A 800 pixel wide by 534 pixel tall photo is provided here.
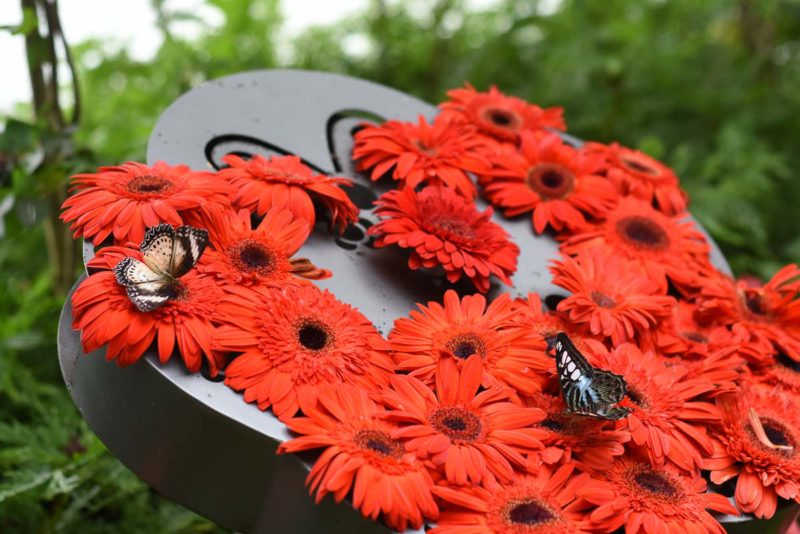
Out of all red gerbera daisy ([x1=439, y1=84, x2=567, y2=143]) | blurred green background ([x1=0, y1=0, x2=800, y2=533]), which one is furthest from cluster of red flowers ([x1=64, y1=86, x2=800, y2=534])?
blurred green background ([x1=0, y1=0, x2=800, y2=533])

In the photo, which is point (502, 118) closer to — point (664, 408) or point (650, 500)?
point (664, 408)

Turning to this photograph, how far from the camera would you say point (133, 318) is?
992 millimetres

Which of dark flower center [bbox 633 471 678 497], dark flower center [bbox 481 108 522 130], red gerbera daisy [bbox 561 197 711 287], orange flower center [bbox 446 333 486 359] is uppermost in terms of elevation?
dark flower center [bbox 481 108 522 130]

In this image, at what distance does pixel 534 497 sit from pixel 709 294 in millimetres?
543

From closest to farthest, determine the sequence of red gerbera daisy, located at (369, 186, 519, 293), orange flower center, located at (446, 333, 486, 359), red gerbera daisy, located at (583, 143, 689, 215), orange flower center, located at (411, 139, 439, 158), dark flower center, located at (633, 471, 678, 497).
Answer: dark flower center, located at (633, 471, 678, 497) < orange flower center, located at (446, 333, 486, 359) < red gerbera daisy, located at (369, 186, 519, 293) < orange flower center, located at (411, 139, 439, 158) < red gerbera daisy, located at (583, 143, 689, 215)

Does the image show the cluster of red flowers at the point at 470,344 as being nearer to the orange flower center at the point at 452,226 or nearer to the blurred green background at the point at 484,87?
the orange flower center at the point at 452,226

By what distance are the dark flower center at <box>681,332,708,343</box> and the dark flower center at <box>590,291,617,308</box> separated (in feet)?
0.41

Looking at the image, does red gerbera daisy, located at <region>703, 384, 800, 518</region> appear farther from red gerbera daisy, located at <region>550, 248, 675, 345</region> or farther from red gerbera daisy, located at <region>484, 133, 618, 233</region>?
red gerbera daisy, located at <region>484, 133, 618, 233</region>

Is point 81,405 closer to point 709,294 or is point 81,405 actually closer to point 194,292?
point 194,292

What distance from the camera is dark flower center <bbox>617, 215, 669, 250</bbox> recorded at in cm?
144

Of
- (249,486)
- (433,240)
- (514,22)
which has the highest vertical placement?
(514,22)

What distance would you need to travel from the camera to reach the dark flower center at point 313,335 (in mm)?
1054

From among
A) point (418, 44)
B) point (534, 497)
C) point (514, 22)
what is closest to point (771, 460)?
point (534, 497)

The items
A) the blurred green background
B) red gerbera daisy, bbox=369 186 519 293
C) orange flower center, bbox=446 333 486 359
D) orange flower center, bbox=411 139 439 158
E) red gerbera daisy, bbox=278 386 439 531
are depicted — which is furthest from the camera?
the blurred green background
